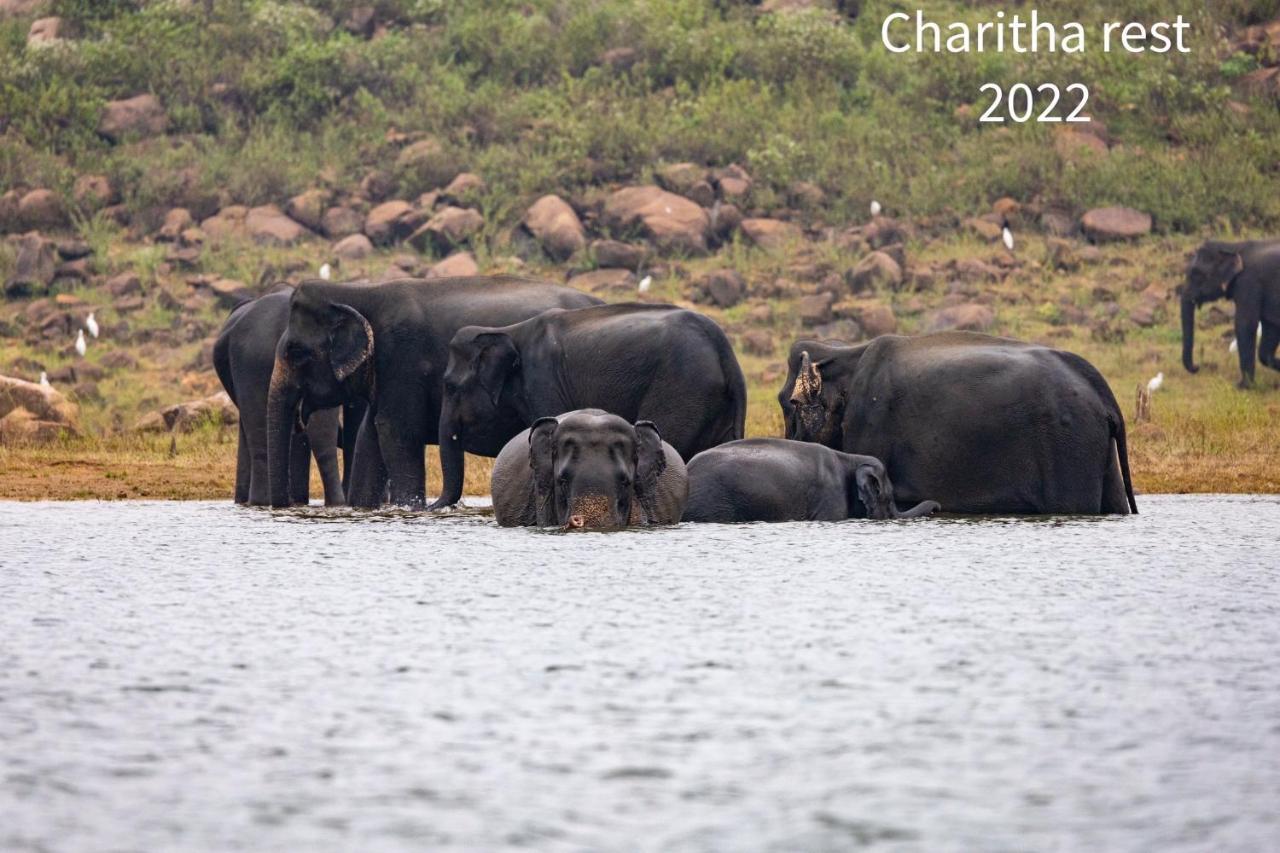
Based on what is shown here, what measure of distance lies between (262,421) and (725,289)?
1349 cm

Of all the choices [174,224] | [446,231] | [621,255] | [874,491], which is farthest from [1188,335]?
[174,224]

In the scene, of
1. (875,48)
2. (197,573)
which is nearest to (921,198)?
(875,48)

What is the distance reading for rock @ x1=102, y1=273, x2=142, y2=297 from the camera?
31328mm

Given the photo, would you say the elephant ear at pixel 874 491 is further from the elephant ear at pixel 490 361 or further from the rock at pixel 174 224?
the rock at pixel 174 224

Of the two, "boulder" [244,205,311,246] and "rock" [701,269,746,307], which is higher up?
"boulder" [244,205,311,246]

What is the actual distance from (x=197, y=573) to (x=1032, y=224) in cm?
2359

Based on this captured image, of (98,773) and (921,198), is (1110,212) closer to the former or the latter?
(921,198)

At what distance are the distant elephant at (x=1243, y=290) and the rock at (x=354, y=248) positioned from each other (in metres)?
11.9

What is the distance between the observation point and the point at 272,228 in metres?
33.4

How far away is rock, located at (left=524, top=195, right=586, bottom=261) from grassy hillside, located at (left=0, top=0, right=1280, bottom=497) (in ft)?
0.75

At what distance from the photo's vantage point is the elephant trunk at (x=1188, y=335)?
26.0 metres

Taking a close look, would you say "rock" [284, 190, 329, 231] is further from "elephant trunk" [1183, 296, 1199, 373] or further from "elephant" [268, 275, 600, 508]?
"elephant" [268, 275, 600, 508]

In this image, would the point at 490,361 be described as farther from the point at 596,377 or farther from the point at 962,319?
the point at 962,319

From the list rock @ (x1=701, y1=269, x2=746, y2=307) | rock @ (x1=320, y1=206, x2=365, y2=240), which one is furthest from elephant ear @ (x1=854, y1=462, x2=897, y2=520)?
rock @ (x1=320, y1=206, x2=365, y2=240)
